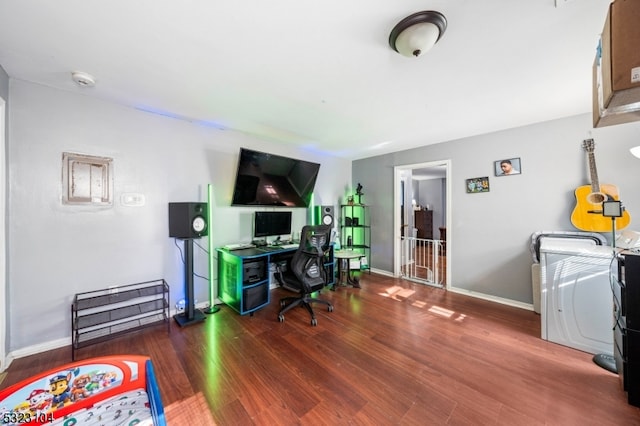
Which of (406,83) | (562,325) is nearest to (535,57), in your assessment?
(406,83)

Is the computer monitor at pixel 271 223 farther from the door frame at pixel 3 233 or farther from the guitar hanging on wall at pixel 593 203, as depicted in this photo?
the guitar hanging on wall at pixel 593 203

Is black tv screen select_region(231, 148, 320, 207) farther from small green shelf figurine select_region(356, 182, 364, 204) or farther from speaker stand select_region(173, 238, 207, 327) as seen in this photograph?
small green shelf figurine select_region(356, 182, 364, 204)

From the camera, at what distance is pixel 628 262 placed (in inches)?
59.3

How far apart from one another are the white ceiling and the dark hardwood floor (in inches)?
93.9

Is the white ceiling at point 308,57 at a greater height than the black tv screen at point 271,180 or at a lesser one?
greater

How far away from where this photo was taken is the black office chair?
2.62 m

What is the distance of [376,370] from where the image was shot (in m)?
1.81

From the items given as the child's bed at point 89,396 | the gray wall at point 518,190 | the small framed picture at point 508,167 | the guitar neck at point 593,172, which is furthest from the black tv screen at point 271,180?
the guitar neck at point 593,172

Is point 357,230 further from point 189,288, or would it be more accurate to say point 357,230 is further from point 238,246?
point 189,288

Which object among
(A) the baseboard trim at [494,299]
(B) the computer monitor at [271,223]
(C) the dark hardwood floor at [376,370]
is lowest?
(C) the dark hardwood floor at [376,370]

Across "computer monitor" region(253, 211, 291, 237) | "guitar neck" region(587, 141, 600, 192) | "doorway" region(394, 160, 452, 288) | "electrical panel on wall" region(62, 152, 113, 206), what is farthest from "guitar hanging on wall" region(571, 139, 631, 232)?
"electrical panel on wall" region(62, 152, 113, 206)

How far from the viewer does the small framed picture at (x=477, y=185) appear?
126 inches

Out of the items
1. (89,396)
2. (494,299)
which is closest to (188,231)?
(89,396)

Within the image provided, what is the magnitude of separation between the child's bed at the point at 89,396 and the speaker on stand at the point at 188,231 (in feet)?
4.20
